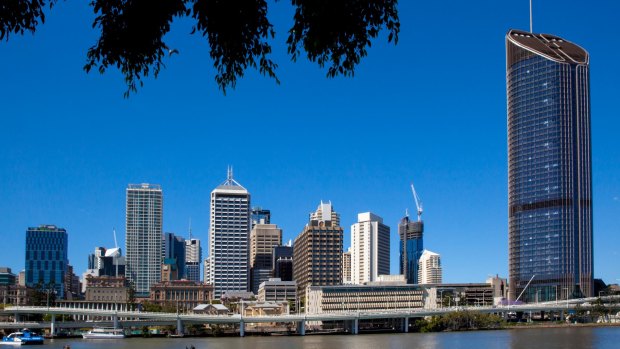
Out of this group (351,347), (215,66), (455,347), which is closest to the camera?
(215,66)

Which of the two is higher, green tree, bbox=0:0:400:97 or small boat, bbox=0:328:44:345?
green tree, bbox=0:0:400:97

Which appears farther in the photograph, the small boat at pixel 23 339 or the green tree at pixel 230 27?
the small boat at pixel 23 339

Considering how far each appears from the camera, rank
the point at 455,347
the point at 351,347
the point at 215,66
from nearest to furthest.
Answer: the point at 215,66 < the point at 455,347 < the point at 351,347

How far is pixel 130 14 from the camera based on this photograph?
14.8 meters

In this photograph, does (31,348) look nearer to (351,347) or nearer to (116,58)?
(351,347)

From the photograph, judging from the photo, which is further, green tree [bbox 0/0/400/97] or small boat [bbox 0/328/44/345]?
small boat [bbox 0/328/44/345]

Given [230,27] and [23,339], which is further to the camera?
[23,339]

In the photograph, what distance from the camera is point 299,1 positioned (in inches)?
557

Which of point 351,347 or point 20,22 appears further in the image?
point 351,347

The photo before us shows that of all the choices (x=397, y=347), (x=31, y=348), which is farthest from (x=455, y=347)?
(x=31, y=348)

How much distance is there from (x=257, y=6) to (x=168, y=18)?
1.46 metres

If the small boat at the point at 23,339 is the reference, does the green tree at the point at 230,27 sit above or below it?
above

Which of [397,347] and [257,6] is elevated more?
[257,6]

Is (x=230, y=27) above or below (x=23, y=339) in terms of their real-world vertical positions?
above
